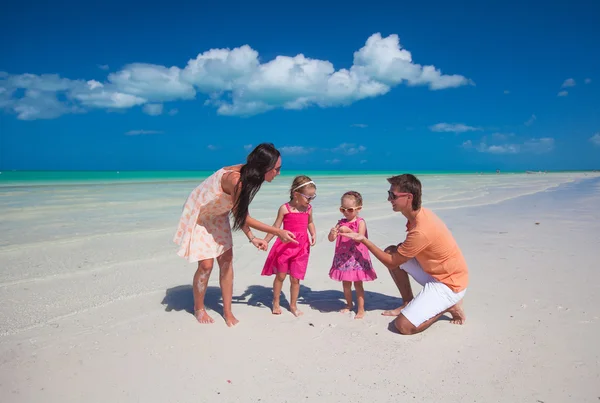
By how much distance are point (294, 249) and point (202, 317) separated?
1194mm

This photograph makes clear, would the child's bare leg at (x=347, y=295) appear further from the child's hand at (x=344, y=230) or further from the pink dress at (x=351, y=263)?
the child's hand at (x=344, y=230)

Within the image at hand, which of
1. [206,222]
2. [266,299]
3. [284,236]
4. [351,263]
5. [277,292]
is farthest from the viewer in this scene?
[266,299]

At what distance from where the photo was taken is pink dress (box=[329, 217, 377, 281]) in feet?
13.7

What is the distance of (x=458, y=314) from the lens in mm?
3951

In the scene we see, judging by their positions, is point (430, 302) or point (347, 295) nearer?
point (430, 302)

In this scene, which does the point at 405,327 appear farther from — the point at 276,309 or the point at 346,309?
the point at 276,309


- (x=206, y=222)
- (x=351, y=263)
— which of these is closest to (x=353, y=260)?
(x=351, y=263)

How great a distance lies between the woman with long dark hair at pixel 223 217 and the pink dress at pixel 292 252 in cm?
27

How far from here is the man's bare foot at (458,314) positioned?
12.9 ft

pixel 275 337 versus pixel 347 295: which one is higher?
pixel 347 295

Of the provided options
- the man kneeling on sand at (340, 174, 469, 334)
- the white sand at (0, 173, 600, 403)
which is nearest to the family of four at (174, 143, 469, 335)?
the man kneeling on sand at (340, 174, 469, 334)

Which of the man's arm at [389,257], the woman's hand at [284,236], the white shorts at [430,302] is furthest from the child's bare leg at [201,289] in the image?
the white shorts at [430,302]

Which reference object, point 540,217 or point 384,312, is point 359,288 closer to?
point 384,312

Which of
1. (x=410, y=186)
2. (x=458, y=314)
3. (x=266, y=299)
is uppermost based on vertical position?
(x=410, y=186)
